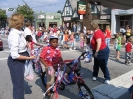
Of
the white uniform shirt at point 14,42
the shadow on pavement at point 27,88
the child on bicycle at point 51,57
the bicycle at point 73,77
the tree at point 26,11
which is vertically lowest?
the shadow on pavement at point 27,88

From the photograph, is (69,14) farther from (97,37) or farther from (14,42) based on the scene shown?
(14,42)

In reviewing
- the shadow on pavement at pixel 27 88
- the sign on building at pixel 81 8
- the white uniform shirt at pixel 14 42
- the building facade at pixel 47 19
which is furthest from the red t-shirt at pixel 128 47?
the building facade at pixel 47 19

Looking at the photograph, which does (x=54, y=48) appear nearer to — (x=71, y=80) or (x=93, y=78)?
(x=71, y=80)

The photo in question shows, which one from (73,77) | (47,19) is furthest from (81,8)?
(73,77)

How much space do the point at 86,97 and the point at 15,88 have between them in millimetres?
1653

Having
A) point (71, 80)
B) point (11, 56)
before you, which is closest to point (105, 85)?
point (71, 80)

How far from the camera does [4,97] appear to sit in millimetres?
5047

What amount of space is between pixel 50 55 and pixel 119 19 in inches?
1013

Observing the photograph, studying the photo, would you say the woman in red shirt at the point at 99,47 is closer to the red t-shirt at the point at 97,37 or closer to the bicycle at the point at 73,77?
the red t-shirt at the point at 97,37

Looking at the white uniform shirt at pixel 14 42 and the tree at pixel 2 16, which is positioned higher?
the tree at pixel 2 16

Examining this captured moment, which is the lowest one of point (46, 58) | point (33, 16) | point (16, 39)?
point (46, 58)

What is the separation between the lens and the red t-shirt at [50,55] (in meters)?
4.50

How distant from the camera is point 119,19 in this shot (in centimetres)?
2858

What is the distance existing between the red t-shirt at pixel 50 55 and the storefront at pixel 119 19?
23881 millimetres
